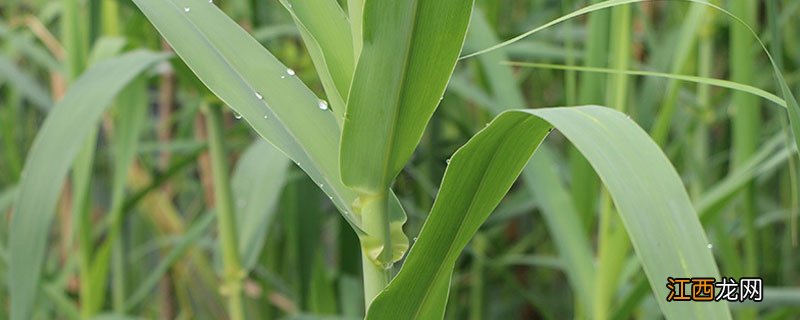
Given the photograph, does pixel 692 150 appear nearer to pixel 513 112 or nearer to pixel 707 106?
pixel 707 106

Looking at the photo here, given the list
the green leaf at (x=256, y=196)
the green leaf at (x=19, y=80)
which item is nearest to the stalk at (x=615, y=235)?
the green leaf at (x=256, y=196)

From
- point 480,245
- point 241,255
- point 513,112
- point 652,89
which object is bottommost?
point 480,245

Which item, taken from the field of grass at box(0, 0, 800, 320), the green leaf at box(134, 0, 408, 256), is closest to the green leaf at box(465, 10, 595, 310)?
the field of grass at box(0, 0, 800, 320)

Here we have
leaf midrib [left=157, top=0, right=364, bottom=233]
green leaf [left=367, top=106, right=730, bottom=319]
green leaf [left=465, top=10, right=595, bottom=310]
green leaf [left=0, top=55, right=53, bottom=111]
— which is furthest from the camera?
green leaf [left=0, top=55, right=53, bottom=111]

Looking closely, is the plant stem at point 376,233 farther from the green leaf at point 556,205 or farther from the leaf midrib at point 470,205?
the green leaf at point 556,205

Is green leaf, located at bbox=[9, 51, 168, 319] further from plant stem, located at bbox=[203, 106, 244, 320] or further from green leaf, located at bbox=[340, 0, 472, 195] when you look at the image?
green leaf, located at bbox=[340, 0, 472, 195]

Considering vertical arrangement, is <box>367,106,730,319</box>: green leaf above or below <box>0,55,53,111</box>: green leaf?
below

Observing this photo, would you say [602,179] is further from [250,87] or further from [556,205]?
[556,205]

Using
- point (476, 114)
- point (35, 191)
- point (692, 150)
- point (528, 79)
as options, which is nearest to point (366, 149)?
point (35, 191)
